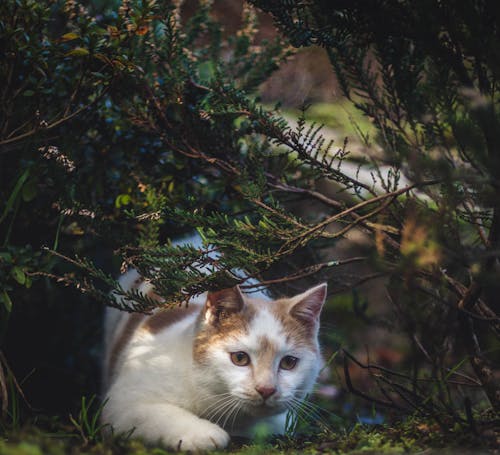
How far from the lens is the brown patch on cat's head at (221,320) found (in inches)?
87.0

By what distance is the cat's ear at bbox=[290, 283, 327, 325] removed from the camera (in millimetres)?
2291

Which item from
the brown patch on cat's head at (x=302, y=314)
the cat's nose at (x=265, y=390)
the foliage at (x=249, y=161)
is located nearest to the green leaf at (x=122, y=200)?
the foliage at (x=249, y=161)

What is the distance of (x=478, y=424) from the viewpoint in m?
1.69

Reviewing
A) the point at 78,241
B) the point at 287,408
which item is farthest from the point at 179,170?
the point at 287,408

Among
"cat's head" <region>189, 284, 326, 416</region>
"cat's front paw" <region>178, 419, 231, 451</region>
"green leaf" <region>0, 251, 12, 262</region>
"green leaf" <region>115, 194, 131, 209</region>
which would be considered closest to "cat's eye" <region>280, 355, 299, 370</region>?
"cat's head" <region>189, 284, 326, 416</region>

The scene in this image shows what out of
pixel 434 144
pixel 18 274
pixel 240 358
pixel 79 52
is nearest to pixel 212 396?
pixel 240 358

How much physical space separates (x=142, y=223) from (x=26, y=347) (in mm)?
997

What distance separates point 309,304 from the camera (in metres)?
2.34

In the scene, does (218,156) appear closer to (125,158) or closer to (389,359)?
(125,158)

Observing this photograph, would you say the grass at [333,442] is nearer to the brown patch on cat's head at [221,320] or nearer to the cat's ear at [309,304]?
the brown patch on cat's head at [221,320]

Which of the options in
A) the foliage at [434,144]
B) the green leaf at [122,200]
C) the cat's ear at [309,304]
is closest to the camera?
the foliage at [434,144]

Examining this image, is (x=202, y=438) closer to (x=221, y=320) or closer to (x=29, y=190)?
(x=221, y=320)

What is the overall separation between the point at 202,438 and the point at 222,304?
557 mm

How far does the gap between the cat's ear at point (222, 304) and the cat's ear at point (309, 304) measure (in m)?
0.24
